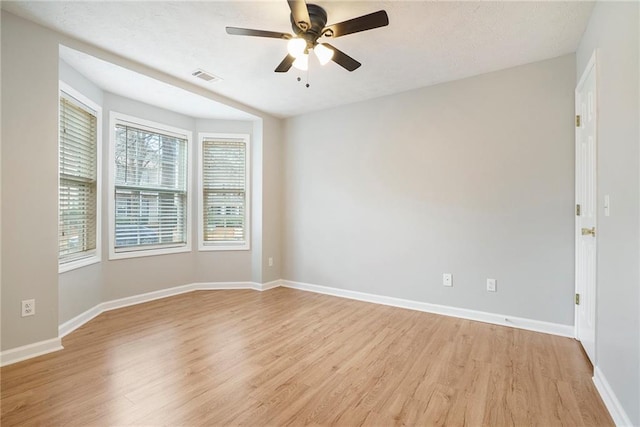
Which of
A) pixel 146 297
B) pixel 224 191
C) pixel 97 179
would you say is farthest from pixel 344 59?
pixel 146 297

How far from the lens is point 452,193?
333 cm

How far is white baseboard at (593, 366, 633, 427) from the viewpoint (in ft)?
5.05

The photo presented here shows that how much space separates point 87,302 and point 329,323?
8.51ft

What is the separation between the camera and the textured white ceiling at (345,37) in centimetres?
218

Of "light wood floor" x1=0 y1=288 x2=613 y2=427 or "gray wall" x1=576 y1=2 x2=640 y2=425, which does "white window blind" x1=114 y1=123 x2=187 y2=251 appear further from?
"gray wall" x1=576 y1=2 x2=640 y2=425

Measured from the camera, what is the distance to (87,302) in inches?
127

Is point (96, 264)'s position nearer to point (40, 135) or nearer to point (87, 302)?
point (87, 302)

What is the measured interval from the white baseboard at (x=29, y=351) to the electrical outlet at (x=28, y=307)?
247 millimetres

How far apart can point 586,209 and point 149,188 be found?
15.5ft

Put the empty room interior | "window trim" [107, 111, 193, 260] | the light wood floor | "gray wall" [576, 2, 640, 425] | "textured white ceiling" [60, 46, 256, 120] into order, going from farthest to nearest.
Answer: "window trim" [107, 111, 193, 260] → "textured white ceiling" [60, 46, 256, 120] → the empty room interior → the light wood floor → "gray wall" [576, 2, 640, 425]

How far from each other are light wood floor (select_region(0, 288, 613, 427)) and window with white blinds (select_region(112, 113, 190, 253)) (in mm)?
1137

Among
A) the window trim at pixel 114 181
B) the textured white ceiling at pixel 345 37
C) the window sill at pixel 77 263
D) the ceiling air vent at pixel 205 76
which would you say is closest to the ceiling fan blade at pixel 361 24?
the textured white ceiling at pixel 345 37

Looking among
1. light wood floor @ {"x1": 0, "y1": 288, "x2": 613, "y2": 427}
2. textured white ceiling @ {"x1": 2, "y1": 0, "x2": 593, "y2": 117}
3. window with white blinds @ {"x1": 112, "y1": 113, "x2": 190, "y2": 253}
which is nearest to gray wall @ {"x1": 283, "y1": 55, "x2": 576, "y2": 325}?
textured white ceiling @ {"x1": 2, "y1": 0, "x2": 593, "y2": 117}

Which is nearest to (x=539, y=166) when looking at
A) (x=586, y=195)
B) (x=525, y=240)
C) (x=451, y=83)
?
(x=586, y=195)
